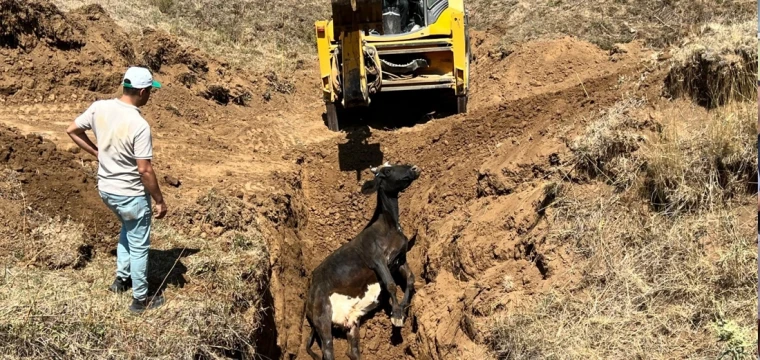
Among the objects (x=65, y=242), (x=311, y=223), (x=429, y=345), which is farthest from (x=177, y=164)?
(x=429, y=345)

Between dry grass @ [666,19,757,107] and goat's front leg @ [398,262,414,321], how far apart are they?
3494mm

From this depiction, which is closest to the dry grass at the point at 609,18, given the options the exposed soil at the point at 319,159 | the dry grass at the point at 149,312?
the exposed soil at the point at 319,159

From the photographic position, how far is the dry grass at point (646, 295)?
→ 4.39m

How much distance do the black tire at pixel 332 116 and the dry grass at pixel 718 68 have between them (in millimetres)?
5181

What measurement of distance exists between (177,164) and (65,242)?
280 centimetres

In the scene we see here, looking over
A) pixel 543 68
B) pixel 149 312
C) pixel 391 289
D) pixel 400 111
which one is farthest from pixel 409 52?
pixel 149 312

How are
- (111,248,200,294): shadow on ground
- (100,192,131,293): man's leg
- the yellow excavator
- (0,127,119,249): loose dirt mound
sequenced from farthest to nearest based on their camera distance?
the yellow excavator
(0,127,119,249): loose dirt mound
(111,248,200,294): shadow on ground
(100,192,131,293): man's leg

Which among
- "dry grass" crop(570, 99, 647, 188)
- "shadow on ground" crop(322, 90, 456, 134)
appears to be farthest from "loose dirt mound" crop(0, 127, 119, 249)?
"dry grass" crop(570, 99, 647, 188)

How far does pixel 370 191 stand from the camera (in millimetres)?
7207

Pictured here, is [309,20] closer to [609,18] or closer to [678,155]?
[609,18]

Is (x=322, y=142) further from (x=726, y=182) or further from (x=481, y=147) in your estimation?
(x=726, y=182)

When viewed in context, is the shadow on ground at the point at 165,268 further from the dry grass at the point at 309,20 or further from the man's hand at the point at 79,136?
the dry grass at the point at 309,20

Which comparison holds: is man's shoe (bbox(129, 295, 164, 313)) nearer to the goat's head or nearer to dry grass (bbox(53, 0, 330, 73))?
the goat's head

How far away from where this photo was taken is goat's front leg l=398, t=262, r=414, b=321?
7039 mm
